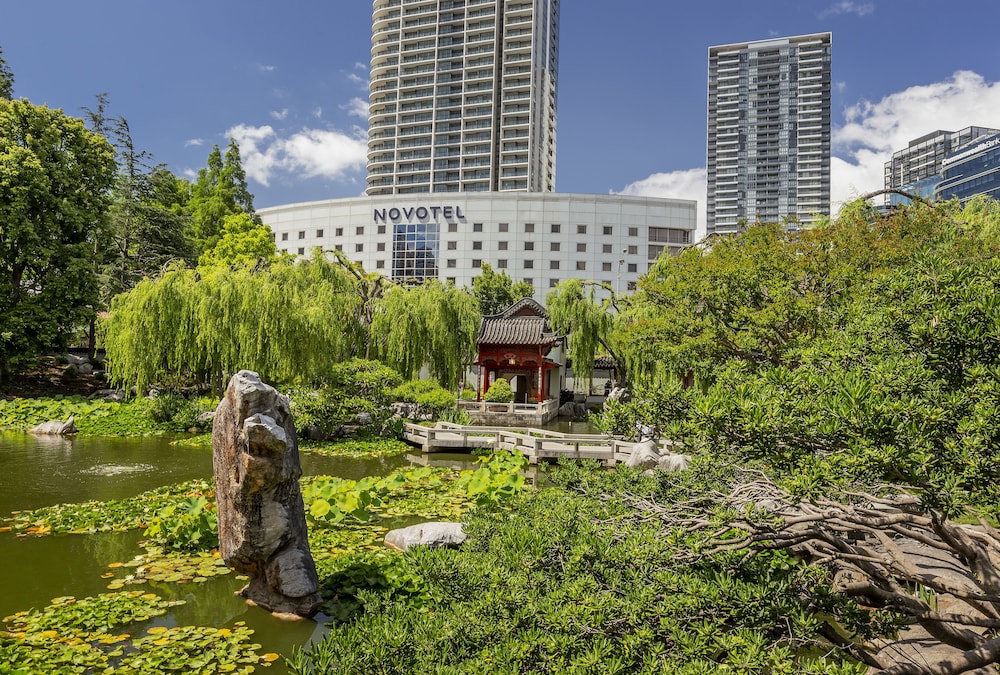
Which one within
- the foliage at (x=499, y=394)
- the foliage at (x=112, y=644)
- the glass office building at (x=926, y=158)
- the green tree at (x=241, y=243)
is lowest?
the foliage at (x=112, y=644)

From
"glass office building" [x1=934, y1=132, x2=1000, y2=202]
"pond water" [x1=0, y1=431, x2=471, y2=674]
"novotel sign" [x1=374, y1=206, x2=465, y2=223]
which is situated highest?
"glass office building" [x1=934, y1=132, x2=1000, y2=202]

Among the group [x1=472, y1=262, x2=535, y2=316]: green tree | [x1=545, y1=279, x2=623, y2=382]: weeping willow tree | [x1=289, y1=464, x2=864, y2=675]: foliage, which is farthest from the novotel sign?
[x1=289, y1=464, x2=864, y2=675]: foliage

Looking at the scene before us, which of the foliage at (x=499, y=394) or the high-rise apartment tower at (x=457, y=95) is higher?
the high-rise apartment tower at (x=457, y=95)

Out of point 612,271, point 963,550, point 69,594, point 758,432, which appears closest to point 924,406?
point 758,432

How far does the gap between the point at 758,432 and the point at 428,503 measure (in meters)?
7.37

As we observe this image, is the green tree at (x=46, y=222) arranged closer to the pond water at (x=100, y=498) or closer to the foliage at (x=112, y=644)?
the pond water at (x=100, y=498)

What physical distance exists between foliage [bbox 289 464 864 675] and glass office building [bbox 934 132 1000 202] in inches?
2976

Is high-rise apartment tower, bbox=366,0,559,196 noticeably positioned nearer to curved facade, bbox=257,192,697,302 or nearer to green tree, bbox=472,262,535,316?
curved facade, bbox=257,192,697,302

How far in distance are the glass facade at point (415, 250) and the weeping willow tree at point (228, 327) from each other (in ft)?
76.5

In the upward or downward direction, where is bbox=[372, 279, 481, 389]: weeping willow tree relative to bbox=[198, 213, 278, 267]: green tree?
downward

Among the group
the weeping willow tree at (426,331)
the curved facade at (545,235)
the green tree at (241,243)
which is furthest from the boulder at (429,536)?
the curved facade at (545,235)

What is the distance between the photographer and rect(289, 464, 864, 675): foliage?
2.56m

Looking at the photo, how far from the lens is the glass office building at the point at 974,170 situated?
63656 mm

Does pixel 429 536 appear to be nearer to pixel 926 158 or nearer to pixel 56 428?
pixel 56 428
